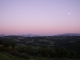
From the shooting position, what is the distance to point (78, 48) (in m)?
58.2

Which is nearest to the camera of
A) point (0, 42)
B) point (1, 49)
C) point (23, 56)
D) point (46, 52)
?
point (23, 56)

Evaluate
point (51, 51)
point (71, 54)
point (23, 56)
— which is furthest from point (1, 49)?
point (71, 54)

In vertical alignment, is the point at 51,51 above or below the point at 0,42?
below

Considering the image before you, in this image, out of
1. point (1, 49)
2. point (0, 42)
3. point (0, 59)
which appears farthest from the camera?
point (0, 42)

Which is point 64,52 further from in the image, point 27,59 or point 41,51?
point 27,59

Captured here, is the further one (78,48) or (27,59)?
(78,48)

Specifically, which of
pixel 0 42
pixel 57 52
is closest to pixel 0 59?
pixel 0 42

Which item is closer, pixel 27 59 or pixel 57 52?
pixel 27 59

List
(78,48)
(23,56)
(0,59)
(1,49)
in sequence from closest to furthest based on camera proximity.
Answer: (0,59)
(23,56)
(1,49)
(78,48)

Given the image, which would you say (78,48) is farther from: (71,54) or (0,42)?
(0,42)

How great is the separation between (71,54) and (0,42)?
830 inches

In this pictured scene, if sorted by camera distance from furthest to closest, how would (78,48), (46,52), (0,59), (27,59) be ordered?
(78,48) → (46,52) → (27,59) → (0,59)

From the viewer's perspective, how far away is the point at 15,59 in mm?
18812

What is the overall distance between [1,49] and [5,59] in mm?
10976
